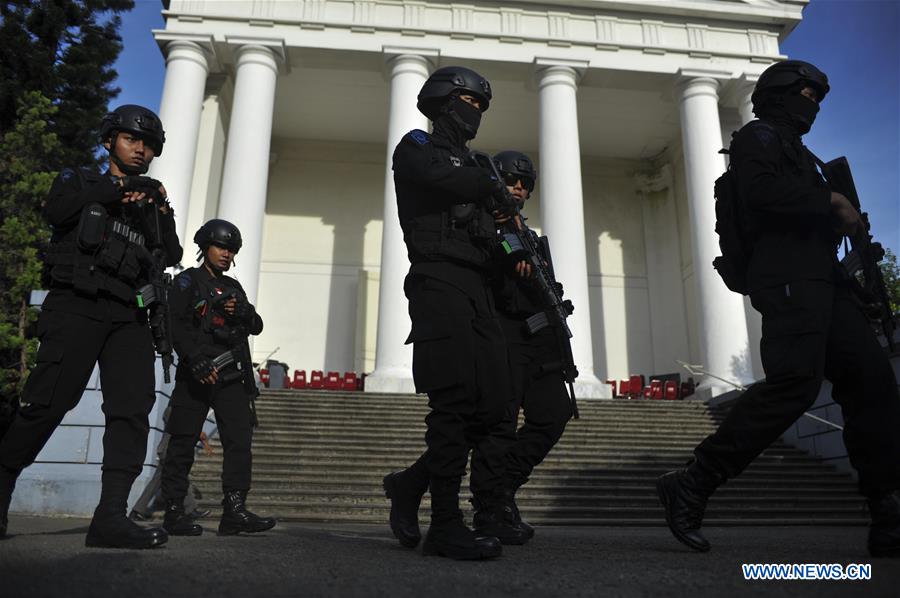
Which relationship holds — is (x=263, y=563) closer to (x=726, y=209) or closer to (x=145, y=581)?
(x=145, y=581)

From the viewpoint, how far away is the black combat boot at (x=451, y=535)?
2.76 meters

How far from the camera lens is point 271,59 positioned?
16328 mm

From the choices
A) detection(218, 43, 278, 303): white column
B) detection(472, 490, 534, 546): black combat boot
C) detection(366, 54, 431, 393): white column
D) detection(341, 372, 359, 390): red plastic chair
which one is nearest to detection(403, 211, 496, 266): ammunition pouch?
detection(472, 490, 534, 546): black combat boot

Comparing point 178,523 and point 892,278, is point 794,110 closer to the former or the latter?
point 178,523

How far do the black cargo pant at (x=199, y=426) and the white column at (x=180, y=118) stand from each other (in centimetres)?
1025

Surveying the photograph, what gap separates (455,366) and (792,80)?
2184mm

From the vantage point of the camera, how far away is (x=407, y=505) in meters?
3.41

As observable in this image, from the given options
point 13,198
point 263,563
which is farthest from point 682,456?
point 13,198

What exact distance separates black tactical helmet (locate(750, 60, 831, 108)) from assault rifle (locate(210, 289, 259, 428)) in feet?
11.6

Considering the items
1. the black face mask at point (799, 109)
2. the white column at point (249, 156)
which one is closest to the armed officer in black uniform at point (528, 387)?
the black face mask at point (799, 109)

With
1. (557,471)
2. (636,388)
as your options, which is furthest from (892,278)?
(557,471)

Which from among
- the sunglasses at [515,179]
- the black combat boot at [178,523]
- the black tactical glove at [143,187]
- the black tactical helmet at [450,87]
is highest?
the sunglasses at [515,179]

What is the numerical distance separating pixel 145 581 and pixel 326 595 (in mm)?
565

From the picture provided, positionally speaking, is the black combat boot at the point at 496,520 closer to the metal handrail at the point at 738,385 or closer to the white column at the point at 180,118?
the metal handrail at the point at 738,385
